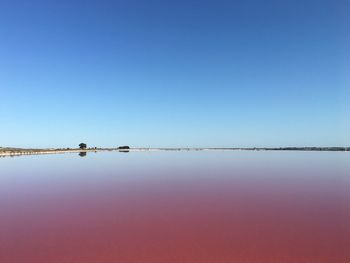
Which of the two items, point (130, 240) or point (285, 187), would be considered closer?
point (130, 240)

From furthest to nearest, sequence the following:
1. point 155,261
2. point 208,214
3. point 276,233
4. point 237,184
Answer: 1. point 237,184
2. point 208,214
3. point 276,233
4. point 155,261

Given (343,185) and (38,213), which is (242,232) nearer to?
(38,213)

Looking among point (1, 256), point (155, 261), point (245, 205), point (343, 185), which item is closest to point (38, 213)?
point (1, 256)

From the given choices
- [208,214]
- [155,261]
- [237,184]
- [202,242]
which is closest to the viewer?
[155,261]

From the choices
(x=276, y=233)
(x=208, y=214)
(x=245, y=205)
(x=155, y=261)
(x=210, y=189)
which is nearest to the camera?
(x=155, y=261)

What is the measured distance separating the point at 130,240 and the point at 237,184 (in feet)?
33.9

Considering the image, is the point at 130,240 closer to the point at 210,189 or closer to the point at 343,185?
the point at 210,189

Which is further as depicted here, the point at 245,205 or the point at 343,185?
the point at 343,185

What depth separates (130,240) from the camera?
6938mm

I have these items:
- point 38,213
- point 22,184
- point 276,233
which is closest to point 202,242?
point 276,233

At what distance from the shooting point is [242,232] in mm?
7629

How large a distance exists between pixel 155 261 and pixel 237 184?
36.3 feet

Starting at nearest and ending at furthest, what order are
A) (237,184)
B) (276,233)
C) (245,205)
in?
1. (276,233)
2. (245,205)
3. (237,184)

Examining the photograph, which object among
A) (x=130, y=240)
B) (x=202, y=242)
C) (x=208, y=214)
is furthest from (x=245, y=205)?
(x=130, y=240)
